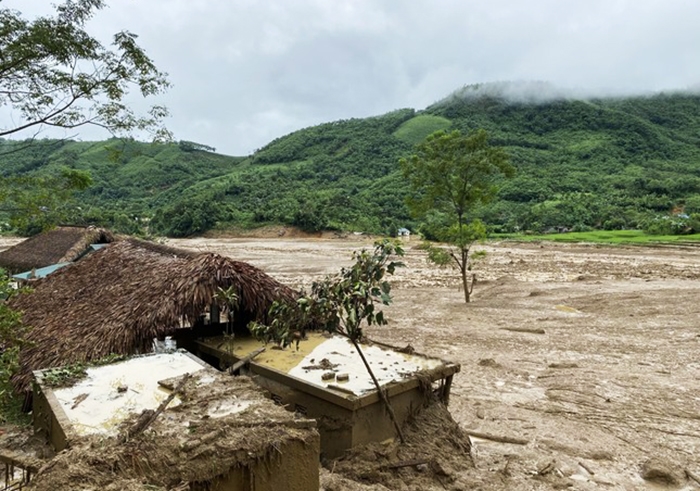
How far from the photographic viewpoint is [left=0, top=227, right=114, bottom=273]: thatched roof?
722 inches

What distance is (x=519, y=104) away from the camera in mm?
111750

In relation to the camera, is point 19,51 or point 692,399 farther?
point 692,399

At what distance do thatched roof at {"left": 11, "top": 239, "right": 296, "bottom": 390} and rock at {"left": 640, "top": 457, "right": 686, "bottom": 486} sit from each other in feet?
16.0

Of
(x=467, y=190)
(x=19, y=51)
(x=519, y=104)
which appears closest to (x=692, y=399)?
(x=467, y=190)

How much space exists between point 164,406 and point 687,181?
234 ft

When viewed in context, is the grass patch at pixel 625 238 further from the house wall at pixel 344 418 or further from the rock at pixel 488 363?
the house wall at pixel 344 418

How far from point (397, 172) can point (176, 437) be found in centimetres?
7945

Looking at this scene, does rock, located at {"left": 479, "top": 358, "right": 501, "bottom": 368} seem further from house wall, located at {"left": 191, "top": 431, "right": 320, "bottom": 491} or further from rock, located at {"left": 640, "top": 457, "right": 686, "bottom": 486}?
house wall, located at {"left": 191, "top": 431, "right": 320, "bottom": 491}

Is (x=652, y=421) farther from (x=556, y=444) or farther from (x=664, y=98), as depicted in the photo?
(x=664, y=98)

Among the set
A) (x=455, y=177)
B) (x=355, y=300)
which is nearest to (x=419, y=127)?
(x=455, y=177)

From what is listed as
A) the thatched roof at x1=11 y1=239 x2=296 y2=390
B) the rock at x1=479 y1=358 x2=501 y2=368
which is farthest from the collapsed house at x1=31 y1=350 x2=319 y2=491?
the rock at x1=479 y1=358 x2=501 y2=368

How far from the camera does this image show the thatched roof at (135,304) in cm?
602

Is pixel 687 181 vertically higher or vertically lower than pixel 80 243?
higher

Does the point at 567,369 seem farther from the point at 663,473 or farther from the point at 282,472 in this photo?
the point at 282,472
